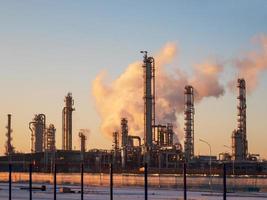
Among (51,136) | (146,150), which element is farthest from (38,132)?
(146,150)

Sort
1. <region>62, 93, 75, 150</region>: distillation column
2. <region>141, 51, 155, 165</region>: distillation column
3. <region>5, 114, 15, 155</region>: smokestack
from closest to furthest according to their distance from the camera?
<region>141, 51, 155, 165</region>: distillation column, <region>62, 93, 75, 150</region>: distillation column, <region>5, 114, 15, 155</region>: smokestack

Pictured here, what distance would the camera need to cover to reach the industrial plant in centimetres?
10425

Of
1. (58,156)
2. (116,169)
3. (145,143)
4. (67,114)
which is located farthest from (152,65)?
(58,156)

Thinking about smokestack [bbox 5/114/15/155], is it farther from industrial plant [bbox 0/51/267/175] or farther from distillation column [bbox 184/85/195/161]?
distillation column [bbox 184/85/195/161]

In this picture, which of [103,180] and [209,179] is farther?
[103,180]

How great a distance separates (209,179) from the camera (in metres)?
82.4

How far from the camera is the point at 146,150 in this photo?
349 ft

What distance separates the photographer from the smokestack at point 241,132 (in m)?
107

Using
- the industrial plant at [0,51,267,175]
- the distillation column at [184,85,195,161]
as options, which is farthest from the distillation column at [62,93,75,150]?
the distillation column at [184,85,195,161]

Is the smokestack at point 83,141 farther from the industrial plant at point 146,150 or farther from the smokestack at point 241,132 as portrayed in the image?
the smokestack at point 241,132

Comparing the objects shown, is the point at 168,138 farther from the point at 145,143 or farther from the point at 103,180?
the point at 103,180

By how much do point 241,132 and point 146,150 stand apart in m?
16.2

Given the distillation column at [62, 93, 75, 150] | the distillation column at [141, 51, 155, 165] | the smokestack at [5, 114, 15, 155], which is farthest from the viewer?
the smokestack at [5, 114, 15, 155]

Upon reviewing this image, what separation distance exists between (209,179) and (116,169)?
Answer: 33487 millimetres
